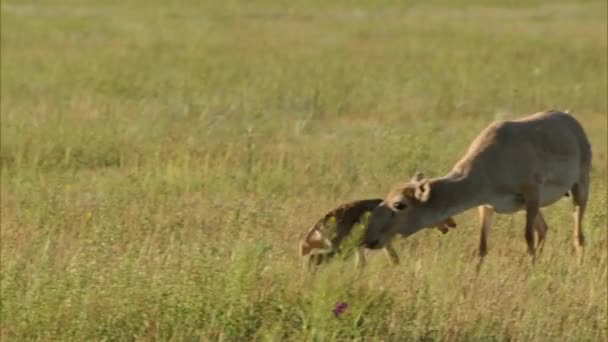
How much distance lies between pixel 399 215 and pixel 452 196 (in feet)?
1.68

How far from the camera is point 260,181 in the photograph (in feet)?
40.8

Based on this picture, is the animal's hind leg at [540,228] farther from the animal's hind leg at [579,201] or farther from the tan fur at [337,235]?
the tan fur at [337,235]

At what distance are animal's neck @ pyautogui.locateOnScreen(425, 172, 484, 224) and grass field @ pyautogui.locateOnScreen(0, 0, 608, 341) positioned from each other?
0.34 m

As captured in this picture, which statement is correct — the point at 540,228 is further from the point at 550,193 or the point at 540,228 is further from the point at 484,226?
the point at 484,226

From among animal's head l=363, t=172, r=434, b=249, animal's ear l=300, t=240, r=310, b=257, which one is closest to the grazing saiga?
animal's head l=363, t=172, r=434, b=249

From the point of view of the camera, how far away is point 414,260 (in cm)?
945

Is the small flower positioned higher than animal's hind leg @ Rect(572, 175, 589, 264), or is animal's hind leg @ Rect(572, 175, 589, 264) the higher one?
the small flower

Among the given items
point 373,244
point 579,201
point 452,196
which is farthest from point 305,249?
point 579,201

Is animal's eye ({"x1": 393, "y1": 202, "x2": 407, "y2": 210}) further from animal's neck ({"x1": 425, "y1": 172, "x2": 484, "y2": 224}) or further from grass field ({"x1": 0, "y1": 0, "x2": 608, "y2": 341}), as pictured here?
grass field ({"x1": 0, "y1": 0, "x2": 608, "y2": 341})

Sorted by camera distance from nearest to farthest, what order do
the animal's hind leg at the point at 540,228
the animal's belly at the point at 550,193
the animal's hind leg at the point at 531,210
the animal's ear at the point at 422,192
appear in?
the animal's ear at the point at 422,192, the animal's hind leg at the point at 531,210, the animal's belly at the point at 550,193, the animal's hind leg at the point at 540,228

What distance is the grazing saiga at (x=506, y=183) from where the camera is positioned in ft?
30.7

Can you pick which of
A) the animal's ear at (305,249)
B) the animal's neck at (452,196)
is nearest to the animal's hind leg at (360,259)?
the animal's ear at (305,249)

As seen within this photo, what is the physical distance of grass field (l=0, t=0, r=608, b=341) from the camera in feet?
25.4

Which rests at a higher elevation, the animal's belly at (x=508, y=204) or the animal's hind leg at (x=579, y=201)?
the animal's belly at (x=508, y=204)
